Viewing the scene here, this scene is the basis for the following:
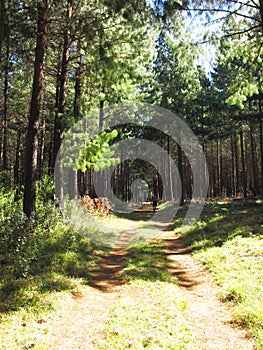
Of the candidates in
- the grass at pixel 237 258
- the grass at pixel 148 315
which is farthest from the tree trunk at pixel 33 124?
the grass at pixel 237 258

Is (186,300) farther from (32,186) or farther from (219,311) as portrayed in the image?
(32,186)

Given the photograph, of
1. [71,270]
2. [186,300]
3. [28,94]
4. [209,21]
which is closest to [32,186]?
[71,270]

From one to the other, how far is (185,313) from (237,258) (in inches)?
155

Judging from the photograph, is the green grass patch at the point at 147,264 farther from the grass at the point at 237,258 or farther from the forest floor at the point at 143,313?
the grass at the point at 237,258

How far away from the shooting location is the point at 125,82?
998 cm

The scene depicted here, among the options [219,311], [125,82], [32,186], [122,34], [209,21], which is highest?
[209,21]

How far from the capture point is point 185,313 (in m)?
5.93

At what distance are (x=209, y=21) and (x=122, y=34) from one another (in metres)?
3.33

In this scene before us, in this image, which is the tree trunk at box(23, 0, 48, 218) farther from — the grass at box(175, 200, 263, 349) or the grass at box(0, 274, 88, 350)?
the grass at box(175, 200, 263, 349)

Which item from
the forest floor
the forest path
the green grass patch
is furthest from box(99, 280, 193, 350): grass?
the green grass patch

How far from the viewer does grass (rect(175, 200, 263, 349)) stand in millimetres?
5660

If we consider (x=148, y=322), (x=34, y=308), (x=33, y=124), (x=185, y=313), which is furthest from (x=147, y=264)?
(x=33, y=124)

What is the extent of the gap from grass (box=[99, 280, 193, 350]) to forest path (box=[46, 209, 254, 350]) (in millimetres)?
157

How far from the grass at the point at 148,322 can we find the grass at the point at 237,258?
1.17 metres
